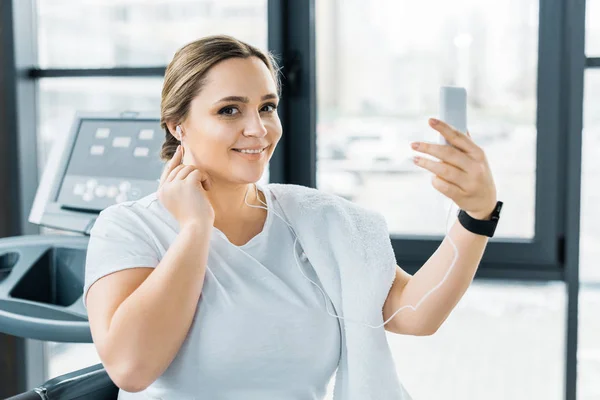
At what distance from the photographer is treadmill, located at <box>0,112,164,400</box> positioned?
1774 millimetres

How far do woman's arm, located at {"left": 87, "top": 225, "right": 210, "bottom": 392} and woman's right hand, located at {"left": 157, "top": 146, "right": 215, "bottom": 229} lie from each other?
0.09ft

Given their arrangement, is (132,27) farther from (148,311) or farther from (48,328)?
(148,311)

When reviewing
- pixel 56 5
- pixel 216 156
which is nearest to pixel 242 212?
pixel 216 156

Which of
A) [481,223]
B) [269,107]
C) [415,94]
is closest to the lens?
[481,223]

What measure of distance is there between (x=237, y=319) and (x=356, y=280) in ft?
0.79

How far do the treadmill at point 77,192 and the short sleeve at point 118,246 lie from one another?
433 millimetres

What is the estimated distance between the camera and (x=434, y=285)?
1283 millimetres

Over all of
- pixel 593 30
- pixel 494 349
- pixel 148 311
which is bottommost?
pixel 494 349

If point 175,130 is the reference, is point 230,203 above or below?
below

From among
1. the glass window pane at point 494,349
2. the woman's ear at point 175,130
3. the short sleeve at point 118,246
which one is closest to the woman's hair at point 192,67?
the woman's ear at point 175,130

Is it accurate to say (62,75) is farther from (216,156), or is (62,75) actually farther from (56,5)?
(216,156)

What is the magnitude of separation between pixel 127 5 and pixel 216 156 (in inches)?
51.6

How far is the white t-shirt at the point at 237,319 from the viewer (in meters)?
1.24

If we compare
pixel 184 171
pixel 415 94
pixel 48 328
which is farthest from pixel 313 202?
pixel 415 94
